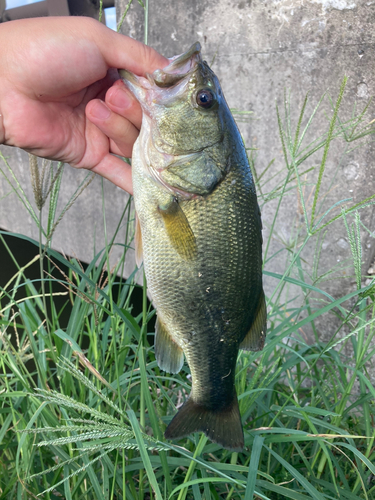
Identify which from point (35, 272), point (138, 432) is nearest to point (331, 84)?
point (138, 432)

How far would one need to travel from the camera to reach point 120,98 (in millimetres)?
1216

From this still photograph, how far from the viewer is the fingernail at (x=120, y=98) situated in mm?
1204

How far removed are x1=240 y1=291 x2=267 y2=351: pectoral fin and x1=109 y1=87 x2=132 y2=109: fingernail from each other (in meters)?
0.78

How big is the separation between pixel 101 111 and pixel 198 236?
23.3 inches

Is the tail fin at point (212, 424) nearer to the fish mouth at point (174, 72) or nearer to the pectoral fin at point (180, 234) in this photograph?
the pectoral fin at point (180, 234)

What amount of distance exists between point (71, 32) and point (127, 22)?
1.95 metres


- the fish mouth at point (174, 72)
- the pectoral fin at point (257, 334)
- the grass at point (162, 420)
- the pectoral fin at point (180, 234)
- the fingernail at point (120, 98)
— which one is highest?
the fish mouth at point (174, 72)

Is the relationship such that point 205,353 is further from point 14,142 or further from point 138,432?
point 14,142

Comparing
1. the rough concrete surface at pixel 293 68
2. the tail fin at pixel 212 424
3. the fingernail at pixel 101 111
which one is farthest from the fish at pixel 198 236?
the rough concrete surface at pixel 293 68

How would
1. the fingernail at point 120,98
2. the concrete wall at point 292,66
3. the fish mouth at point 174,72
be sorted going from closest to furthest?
1. the fish mouth at point 174,72
2. the fingernail at point 120,98
3. the concrete wall at point 292,66

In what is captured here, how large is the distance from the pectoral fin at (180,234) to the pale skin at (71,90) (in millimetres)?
437

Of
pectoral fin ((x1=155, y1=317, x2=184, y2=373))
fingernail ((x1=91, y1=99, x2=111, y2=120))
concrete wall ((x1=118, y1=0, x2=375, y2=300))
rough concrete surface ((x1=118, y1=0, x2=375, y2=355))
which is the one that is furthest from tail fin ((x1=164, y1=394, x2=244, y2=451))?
rough concrete surface ((x1=118, y1=0, x2=375, y2=355))

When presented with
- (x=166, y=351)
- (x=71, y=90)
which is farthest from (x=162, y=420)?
(x=71, y=90)

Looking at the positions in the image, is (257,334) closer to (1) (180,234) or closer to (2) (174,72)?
(1) (180,234)
